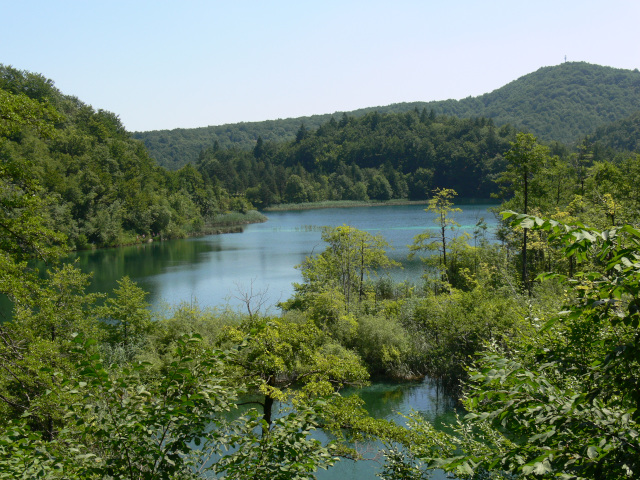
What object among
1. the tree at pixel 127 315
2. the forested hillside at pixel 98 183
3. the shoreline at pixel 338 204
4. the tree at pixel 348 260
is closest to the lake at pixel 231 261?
the tree at pixel 348 260

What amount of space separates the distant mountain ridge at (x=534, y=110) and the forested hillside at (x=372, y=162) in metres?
30.7

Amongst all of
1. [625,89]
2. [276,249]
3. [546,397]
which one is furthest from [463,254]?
[625,89]

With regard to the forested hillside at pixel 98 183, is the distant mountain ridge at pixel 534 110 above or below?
above

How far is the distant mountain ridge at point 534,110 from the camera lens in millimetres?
145125

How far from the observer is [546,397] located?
10.00ft

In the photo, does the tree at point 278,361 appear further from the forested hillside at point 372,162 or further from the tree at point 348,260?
the forested hillside at point 372,162

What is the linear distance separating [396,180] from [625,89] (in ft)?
312

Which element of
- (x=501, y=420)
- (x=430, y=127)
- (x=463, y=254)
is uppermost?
(x=430, y=127)

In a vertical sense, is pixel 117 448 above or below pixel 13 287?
below

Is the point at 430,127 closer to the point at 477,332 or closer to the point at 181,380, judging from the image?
the point at 477,332

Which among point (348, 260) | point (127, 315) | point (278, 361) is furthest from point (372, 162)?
point (278, 361)

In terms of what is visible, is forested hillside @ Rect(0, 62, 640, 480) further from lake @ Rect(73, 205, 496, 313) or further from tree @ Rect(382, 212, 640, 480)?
lake @ Rect(73, 205, 496, 313)

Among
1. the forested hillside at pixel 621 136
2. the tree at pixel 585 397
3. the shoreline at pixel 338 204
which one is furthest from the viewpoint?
the shoreline at pixel 338 204

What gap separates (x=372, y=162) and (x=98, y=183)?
78.7 metres
